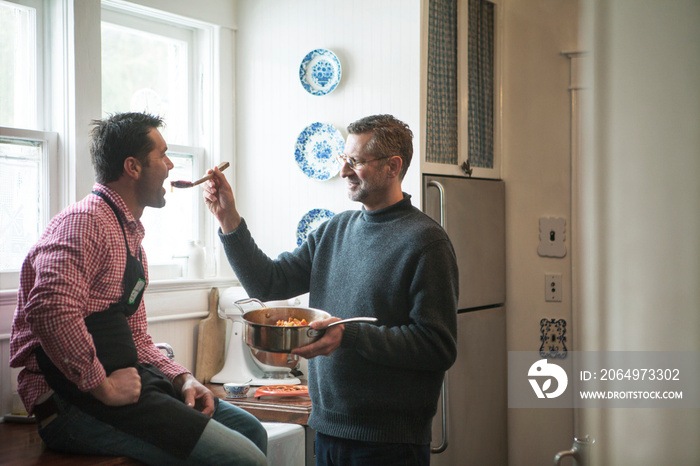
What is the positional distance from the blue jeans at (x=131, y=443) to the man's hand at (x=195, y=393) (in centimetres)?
18

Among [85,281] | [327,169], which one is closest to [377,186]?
[85,281]

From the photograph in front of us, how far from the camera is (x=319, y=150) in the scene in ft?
9.25

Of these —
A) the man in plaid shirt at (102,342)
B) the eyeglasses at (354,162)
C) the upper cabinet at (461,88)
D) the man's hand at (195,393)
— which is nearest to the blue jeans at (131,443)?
the man in plaid shirt at (102,342)

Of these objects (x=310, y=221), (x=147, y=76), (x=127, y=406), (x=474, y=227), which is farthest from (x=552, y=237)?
(x=127, y=406)

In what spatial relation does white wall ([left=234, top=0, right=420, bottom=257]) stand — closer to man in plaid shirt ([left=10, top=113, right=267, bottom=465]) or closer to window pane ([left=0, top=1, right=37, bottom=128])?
window pane ([left=0, top=1, right=37, bottom=128])

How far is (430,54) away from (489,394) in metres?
1.57

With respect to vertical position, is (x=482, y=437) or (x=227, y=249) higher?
(x=227, y=249)

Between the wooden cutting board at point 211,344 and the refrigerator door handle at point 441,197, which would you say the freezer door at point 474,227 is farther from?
the wooden cutting board at point 211,344

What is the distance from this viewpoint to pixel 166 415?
1531mm

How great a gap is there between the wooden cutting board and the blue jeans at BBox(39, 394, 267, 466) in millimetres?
1153

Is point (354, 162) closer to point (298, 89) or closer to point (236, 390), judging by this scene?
point (236, 390)

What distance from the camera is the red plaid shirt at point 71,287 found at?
4.56ft

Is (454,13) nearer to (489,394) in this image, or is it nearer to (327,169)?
(327,169)

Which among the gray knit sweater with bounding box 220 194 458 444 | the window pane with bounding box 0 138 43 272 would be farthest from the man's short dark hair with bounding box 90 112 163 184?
the window pane with bounding box 0 138 43 272
